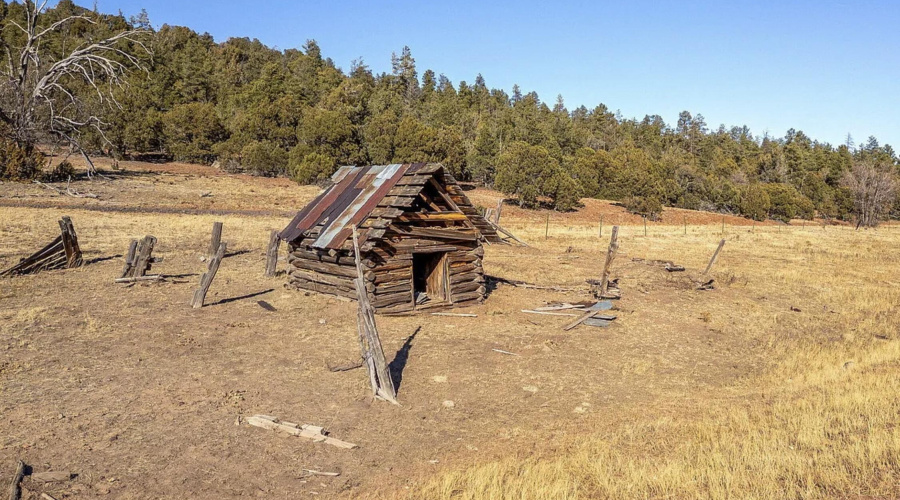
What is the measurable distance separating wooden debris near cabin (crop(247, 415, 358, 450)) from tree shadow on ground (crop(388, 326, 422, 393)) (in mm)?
2066

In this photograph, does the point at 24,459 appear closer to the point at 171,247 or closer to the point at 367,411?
the point at 367,411

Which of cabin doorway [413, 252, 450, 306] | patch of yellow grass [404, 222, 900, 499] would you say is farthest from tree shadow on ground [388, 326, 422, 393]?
patch of yellow grass [404, 222, 900, 499]

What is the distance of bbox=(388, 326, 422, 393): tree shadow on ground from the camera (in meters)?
10.3

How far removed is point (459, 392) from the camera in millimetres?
9922

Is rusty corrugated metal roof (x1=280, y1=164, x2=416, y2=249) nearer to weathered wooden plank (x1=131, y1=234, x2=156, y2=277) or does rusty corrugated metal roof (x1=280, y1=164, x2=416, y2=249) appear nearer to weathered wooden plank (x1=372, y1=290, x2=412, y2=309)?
weathered wooden plank (x1=372, y1=290, x2=412, y2=309)

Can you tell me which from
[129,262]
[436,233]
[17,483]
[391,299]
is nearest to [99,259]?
[129,262]

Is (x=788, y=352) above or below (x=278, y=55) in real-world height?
below

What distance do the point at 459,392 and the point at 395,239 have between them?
5.65 m

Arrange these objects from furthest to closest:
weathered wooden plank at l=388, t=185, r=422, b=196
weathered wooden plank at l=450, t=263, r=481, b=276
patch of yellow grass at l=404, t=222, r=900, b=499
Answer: weathered wooden plank at l=450, t=263, r=481, b=276
weathered wooden plank at l=388, t=185, r=422, b=196
patch of yellow grass at l=404, t=222, r=900, b=499

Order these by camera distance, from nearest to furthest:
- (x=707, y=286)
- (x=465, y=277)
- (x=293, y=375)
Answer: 1. (x=293, y=375)
2. (x=465, y=277)
3. (x=707, y=286)

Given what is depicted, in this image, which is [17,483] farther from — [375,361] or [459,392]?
[459,392]

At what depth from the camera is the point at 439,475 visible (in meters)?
6.85

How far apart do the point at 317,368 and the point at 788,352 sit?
9868 mm

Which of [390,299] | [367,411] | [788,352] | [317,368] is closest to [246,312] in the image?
[390,299]
